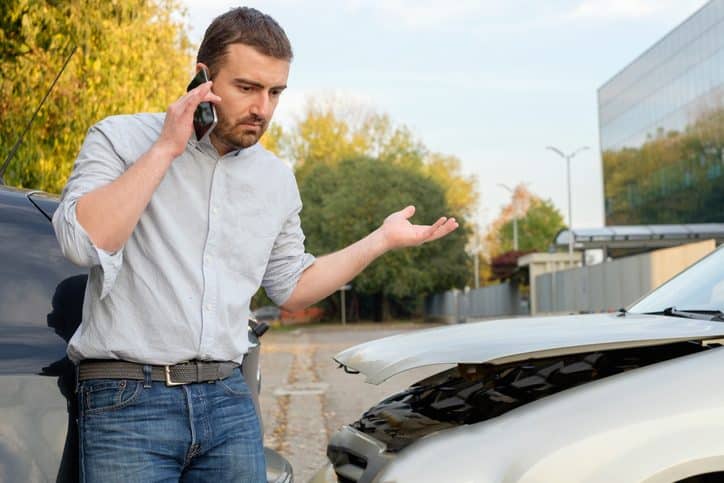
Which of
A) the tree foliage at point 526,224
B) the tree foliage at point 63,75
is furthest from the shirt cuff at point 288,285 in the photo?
the tree foliage at point 526,224

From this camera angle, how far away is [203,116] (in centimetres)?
257

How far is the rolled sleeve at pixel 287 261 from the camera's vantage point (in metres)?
2.98

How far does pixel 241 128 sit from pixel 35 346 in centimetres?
69

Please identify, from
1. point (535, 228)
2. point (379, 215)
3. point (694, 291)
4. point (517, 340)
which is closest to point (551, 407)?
point (517, 340)

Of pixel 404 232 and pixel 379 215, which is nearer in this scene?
pixel 404 232

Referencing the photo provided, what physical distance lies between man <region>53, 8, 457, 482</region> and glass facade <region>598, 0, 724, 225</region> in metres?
53.9

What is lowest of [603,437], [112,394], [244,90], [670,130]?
[603,437]

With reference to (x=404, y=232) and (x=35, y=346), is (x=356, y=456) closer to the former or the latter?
(x=404, y=232)

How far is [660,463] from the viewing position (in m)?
2.85

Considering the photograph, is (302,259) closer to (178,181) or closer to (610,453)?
(178,181)

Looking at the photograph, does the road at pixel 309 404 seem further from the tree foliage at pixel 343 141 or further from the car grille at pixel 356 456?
the tree foliage at pixel 343 141

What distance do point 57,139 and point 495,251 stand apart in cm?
9656

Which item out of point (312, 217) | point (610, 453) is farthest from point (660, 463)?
point (312, 217)

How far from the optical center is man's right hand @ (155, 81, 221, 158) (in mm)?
2432
